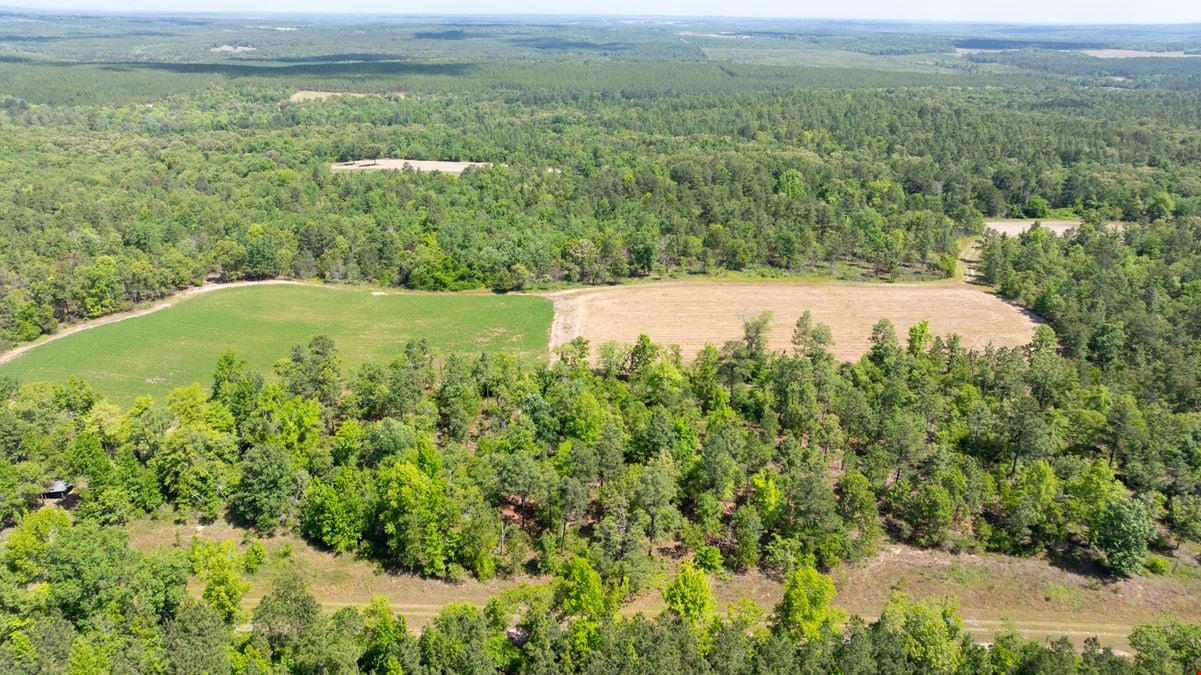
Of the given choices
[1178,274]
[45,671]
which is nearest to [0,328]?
[45,671]

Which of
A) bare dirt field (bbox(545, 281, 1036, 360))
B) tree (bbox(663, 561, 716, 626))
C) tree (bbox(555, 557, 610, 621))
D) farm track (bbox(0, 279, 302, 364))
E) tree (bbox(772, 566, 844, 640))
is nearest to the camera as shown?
tree (bbox(772, 566, 844, 640))

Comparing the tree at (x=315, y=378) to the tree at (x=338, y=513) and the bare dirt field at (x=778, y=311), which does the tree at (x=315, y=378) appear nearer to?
the tree at (x=338, y=513)

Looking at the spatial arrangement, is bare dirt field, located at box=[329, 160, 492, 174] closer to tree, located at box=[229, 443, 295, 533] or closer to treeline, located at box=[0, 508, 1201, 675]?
tree, located at box=[229, 443, 295, 533]

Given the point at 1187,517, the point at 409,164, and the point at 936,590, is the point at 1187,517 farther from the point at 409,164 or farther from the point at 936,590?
the point at 409,164

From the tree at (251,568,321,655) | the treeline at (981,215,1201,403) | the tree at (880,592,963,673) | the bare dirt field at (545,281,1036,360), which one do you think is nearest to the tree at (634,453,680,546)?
the tree at (880,592,963,673)

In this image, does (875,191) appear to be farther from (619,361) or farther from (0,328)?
(0,328)
